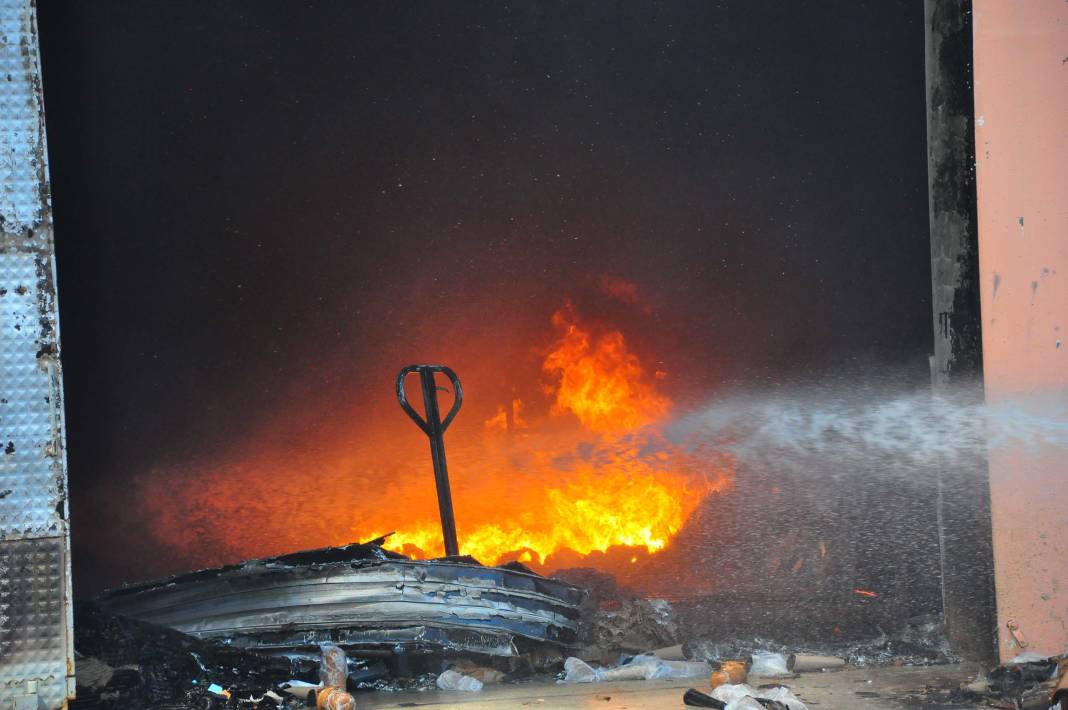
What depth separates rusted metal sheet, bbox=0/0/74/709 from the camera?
5.05 m

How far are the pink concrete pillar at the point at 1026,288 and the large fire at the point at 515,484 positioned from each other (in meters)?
3.09

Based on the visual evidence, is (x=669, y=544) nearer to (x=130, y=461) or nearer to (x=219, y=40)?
(x=130, y=461)

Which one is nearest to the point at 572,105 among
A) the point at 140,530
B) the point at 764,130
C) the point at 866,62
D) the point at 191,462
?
the point at 764,130

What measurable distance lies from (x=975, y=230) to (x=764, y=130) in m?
3.13

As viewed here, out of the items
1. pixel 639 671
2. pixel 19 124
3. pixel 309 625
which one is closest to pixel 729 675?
pixel 639 671

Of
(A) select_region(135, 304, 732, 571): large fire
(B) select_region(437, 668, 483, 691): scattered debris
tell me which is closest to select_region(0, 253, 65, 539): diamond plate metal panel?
(B) select_region(437, 668, 483, 691): scattered debris

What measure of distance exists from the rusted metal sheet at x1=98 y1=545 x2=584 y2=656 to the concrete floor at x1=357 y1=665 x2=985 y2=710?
12.7 inches

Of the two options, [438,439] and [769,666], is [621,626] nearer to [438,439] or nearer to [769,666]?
[769,666]

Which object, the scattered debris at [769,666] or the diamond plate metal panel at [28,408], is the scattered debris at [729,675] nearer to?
the scattered debris at [769,666]

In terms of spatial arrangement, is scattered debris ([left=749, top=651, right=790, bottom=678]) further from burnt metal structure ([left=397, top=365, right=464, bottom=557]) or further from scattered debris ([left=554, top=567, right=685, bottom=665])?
burnt metal structure ([left=397, top=365, right=464, bottom=557])

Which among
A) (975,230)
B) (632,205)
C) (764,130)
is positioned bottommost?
(975,230)

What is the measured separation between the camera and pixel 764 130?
893 cm

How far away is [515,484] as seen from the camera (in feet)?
30.4

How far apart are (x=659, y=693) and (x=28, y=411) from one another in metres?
3.36
